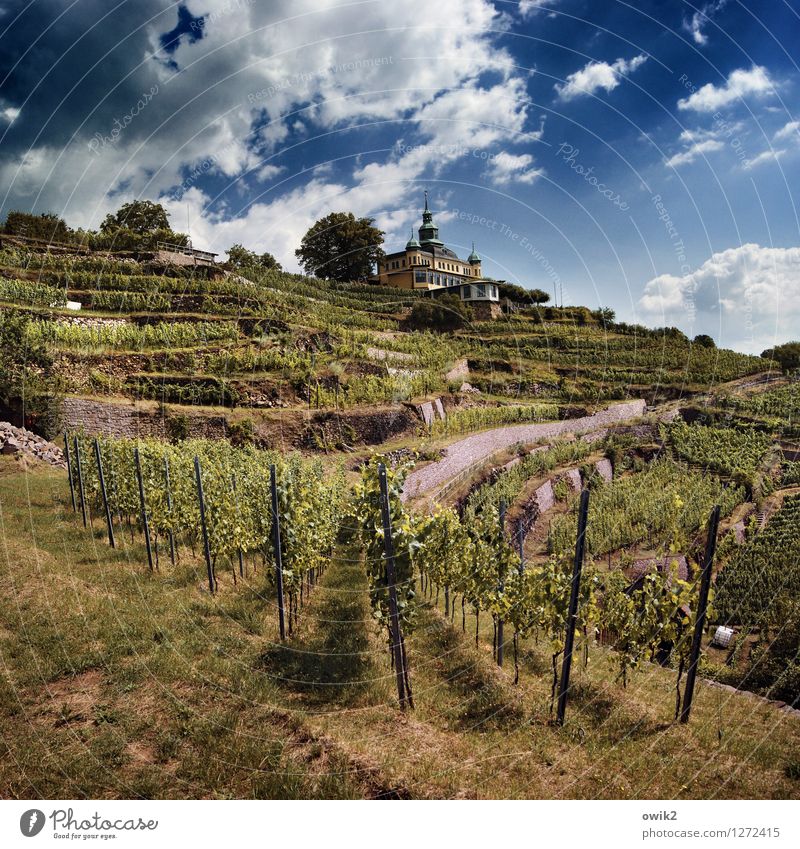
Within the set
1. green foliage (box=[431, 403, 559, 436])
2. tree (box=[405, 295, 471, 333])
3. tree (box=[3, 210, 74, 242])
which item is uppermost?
tree (box=[3, 210, 74, 242])

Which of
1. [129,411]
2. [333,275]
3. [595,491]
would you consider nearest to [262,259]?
[333,275]

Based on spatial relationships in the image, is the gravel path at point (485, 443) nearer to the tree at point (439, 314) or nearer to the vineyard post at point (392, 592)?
the vineyard post at point (392, 592)

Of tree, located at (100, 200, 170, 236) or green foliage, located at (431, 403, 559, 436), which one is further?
tree, located at (100, 200, 170, 236)

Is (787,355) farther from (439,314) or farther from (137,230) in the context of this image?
(137,230)

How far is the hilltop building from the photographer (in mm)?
31047

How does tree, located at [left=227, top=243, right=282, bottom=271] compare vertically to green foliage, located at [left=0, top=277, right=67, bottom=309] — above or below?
above

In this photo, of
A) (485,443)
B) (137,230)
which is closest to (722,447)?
(485,443)

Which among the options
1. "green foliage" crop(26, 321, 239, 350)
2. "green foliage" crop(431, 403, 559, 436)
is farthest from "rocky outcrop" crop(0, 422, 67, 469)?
"green foliage" crop(431, 403, 559, 436)

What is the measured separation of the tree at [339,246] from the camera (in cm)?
4000

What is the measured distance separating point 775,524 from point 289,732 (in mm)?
6395

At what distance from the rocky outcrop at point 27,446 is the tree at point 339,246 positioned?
25.5 m

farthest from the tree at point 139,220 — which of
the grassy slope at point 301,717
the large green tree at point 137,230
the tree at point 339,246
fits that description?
the grassy slope at point 301,717

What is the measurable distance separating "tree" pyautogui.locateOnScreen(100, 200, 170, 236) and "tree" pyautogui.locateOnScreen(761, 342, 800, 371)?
46654 mm

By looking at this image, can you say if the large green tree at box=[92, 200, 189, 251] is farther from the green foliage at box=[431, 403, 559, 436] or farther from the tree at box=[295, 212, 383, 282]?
the green foliage at box=[431, 403, 559, 436]
